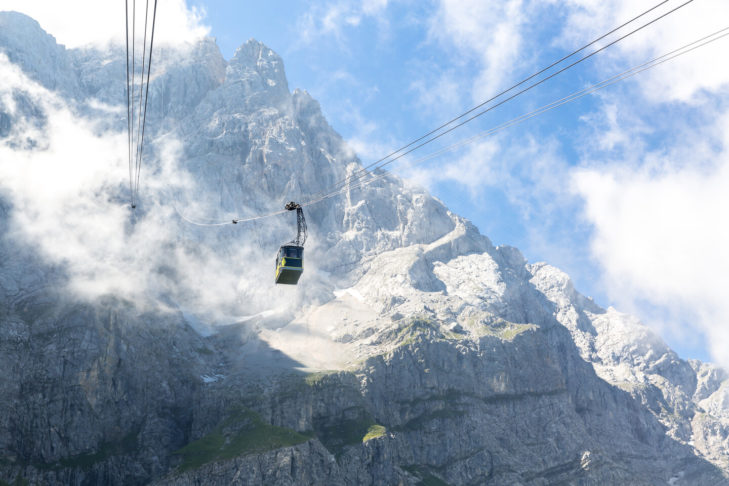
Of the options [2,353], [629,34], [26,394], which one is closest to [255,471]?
[26,394]

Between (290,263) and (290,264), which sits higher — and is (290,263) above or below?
above

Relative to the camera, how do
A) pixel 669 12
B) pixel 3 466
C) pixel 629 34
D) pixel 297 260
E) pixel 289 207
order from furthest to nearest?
pixel 3 466, pixel 297 260, pixel 289 207, pixel 629 34, pixel 669 12

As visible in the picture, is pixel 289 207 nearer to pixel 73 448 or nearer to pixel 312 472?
pixel 312 472

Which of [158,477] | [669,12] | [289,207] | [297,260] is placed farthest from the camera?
[158,477]

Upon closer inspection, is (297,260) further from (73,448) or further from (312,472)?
(73,448)

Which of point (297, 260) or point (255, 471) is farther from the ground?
point (297, 260)

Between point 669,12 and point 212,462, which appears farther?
point 212,462

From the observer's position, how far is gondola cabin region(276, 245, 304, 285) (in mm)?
73375

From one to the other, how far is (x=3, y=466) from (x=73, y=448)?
1975cm

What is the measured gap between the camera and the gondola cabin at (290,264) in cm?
7338

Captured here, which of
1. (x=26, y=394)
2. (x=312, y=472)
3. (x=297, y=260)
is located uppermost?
(x=26, y=394)

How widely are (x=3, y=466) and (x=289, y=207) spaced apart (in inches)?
6186

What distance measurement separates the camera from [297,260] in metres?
74.2

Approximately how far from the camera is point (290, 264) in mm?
73625
